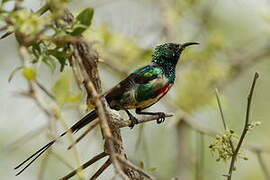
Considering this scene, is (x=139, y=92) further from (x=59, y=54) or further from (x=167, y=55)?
(x=59, y=54)

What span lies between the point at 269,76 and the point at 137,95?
455 centimetres

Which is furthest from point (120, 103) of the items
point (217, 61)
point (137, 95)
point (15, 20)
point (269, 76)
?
point (269, 76)

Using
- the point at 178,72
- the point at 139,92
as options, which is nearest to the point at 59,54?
the point at 139,92

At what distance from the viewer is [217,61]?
5570 millimetres

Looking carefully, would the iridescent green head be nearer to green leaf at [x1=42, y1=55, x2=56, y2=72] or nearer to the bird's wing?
the bird's wing

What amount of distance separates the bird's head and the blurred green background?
1.01 metres

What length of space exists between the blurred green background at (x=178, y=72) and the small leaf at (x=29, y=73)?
260 centimetres

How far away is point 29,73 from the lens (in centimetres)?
167

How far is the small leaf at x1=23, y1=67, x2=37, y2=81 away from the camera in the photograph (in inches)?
65.2

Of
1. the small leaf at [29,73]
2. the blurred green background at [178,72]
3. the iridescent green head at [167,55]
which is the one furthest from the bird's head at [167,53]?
the small leaf at [29,73]

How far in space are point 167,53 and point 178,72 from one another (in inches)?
99.5

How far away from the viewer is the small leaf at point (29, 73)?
5.44ft

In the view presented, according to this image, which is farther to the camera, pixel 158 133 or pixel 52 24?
pixel 158 133

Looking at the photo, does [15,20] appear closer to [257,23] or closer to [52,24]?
[52,24]
